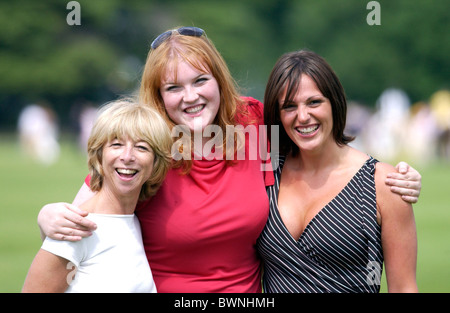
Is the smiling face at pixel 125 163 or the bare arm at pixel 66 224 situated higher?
the smiling face at pixel 125 163

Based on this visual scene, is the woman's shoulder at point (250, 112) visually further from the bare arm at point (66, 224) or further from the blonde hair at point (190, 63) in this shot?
the bare arm at point (66, 224)

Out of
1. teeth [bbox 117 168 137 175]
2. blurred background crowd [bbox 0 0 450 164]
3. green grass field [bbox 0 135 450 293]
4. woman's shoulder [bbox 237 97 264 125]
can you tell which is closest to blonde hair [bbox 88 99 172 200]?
teeth [bbox 117 168 137 175]

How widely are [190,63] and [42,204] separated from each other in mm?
9955

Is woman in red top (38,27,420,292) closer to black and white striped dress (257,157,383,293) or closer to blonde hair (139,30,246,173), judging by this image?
blonde hair (139,30,246,173)

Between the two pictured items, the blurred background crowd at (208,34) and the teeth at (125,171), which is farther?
the blurred background crowd at (208,34)

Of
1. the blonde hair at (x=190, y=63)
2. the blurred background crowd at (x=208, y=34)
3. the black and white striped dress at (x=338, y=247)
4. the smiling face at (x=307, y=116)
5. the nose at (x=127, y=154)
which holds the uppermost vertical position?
the blurred background crowd at (x=208, y=34)

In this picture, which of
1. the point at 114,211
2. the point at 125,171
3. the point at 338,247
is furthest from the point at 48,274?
the point at 338,247

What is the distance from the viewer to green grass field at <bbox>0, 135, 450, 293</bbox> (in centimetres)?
796

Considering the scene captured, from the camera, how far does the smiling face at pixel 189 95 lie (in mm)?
4102

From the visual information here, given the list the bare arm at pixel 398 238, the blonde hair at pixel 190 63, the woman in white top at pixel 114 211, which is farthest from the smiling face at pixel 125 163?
the bare arm at pixel 398 238

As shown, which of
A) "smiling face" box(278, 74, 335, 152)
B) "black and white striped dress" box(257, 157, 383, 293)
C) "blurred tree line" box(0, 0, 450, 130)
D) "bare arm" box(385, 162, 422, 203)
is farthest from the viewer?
"blurred tree line" box(0, 0, 450, 130)

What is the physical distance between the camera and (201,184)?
413 centimetres

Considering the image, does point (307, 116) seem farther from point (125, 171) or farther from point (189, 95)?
point (125, 171)
